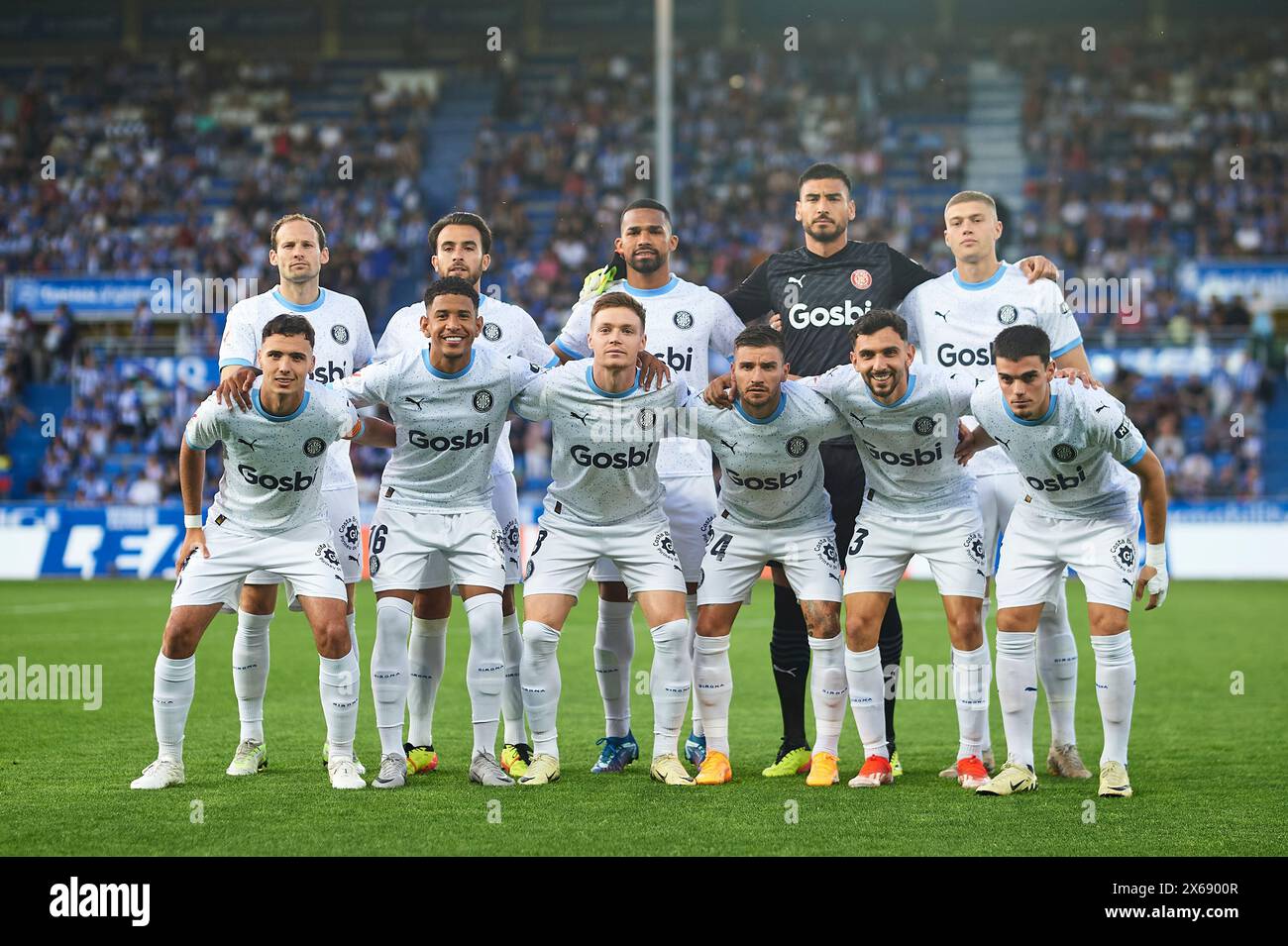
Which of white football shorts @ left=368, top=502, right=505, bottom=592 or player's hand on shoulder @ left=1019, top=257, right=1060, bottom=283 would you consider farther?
player's hand on shoulder @ left=1019, top=257, right=1060, bottom=283

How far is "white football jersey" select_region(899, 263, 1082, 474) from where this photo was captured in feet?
23.8

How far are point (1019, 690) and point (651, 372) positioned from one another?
2072 mm

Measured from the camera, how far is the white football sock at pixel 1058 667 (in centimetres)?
706

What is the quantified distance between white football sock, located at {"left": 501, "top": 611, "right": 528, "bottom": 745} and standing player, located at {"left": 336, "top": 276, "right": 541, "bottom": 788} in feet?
1.94

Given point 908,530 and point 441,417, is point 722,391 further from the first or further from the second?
point 441,417

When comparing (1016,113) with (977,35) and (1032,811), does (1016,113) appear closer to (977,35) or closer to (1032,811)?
(977,35)

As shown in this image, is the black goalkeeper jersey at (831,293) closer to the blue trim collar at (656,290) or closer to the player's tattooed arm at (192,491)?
the blue trim collar at (656,290)

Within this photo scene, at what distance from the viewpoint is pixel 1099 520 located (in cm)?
664

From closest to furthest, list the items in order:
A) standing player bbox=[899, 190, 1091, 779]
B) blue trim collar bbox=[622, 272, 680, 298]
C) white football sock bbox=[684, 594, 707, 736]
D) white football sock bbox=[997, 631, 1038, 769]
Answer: white football sock bbox=[997, 631, 1038, 769] < white football sock bbox=[684, 594, 707, 736] < standing player bbox=[899, 190, 1091, 779] < blue trim collar bbox=[622, 272, 680, 298]

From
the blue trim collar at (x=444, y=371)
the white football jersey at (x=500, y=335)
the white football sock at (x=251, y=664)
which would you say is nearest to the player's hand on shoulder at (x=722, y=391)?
the white football jersey at (x=500, y=335)

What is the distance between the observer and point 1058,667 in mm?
7086

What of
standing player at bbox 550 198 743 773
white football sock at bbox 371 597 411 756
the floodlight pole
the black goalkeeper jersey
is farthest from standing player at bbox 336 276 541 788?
the floodlight pole

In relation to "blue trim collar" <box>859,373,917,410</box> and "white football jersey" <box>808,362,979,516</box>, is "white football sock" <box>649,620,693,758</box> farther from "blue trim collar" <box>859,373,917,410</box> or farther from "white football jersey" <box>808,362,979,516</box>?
"blue trim collar" <box>859,373,917,410</box>

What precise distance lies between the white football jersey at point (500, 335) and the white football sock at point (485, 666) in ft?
2.97
